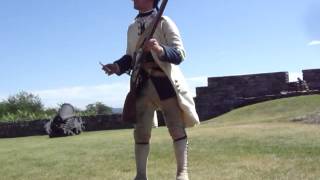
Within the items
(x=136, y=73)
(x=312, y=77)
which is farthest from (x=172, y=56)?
(x=312, y=77)

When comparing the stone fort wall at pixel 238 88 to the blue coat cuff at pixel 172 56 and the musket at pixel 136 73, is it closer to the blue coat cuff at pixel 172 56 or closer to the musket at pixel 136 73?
the musket at pixel 136 73

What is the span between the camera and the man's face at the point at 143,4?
499 centimetres

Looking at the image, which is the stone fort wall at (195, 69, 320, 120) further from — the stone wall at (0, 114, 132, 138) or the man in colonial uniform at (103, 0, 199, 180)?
the man in colonial uniform at (103, 0, 199, 180)

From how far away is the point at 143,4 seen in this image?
500cm

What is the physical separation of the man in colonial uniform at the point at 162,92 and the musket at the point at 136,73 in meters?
0.05

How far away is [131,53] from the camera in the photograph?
5.13m

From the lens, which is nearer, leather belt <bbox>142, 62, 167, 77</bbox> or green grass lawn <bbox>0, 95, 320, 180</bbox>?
leather belt <bbox>142, 62, 167, 77</bbox>

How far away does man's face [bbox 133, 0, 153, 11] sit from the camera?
197 inches

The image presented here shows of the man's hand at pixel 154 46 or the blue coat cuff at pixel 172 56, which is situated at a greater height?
the man's hand at pixel 154 46

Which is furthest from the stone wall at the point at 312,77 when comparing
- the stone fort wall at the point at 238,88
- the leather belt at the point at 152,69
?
the leather belt at the point at 152,69

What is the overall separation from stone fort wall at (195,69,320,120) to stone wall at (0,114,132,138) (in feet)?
13.0

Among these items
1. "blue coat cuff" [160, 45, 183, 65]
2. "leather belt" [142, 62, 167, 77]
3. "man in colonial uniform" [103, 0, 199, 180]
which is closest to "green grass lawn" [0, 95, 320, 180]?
A: "man in colonial uniform" [103, 0, 199, 180]

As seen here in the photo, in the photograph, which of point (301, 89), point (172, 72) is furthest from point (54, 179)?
point (301, 89)

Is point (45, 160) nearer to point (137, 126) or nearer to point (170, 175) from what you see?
point (170, 175)
